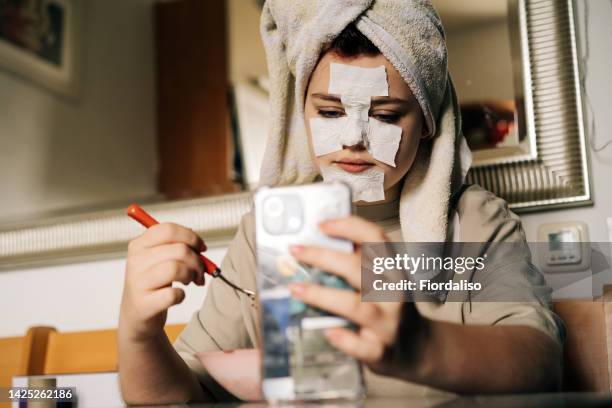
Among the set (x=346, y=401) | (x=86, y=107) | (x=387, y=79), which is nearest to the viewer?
(x=346, y=401)

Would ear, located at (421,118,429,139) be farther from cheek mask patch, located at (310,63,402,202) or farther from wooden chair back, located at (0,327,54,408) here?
wooden chair back, located at (0,327,54,408)

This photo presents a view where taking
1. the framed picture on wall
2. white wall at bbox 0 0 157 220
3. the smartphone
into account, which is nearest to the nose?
the smartphone

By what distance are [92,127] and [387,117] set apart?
0.93 meters

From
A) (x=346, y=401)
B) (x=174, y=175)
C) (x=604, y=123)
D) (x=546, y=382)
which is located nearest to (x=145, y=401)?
(x=346, y=401)

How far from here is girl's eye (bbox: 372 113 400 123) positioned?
2.20 feet

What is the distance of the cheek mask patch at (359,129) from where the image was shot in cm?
66

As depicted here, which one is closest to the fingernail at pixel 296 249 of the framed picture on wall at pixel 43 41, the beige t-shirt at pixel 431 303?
the beige t-shirt at pixel 431 303

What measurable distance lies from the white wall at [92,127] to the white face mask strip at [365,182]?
2.34ft

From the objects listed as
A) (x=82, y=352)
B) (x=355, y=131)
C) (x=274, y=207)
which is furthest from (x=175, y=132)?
(x=274, y=207)

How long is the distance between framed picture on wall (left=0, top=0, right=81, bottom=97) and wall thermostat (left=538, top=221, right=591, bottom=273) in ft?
3.38

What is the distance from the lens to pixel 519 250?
26.3 inches

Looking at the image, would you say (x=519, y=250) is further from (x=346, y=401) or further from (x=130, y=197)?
(x=130, y=197)

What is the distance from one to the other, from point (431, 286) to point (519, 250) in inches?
4.0

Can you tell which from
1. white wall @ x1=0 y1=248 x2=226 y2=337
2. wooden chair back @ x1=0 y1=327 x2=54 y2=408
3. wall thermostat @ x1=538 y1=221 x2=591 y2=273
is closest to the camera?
wall thermostat @ x1=538 y1=221 x2=591 y2=273
